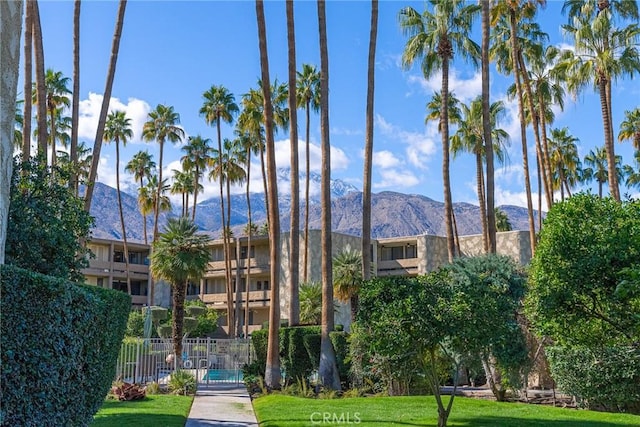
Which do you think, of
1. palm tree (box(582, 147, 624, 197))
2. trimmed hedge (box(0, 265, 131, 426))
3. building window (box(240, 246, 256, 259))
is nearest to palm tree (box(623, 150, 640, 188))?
palm tree (box(582, 147, 624, 197))

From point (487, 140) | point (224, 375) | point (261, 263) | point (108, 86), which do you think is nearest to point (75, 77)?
point (108, 86)

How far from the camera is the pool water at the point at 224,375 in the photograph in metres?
28.8

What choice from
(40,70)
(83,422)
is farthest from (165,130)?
(83,422)

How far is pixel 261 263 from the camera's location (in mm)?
57875

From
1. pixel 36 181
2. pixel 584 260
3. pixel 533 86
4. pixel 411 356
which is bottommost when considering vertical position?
pixel 411 356

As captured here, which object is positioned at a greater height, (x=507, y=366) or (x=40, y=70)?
(x=40, y=70)

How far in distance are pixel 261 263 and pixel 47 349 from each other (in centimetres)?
4928

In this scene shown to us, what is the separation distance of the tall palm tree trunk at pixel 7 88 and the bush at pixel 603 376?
17.2 meters

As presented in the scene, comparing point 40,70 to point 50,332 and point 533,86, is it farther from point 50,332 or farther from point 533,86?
A: point 533,86

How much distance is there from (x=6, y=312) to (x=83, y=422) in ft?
11.0

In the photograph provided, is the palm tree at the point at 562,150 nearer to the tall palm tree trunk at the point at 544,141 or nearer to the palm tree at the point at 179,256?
the tall palm tree trunk at the point at 544,141

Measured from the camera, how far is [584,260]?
50.4ft

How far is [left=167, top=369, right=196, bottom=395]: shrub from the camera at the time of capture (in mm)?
24297

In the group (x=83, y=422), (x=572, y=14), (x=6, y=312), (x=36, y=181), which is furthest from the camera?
(x=572, y=14)
